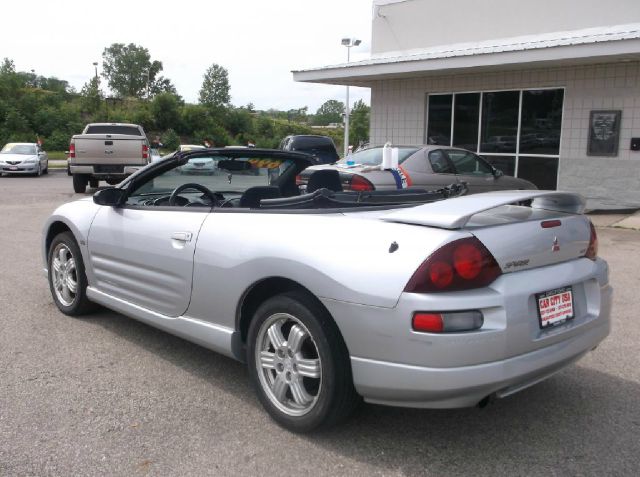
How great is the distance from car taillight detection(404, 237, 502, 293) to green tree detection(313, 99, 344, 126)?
5156 inches

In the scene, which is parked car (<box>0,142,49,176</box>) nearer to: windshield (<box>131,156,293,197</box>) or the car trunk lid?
windshield (<box>131,156,293,197</box>)

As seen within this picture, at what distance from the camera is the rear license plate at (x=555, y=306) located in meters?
3.01

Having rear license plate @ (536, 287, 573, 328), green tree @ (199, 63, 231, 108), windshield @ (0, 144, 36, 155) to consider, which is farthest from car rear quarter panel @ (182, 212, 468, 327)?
green tree @ (199, 63, 231, 108)

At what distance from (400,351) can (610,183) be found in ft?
38.0

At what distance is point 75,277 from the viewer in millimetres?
5254

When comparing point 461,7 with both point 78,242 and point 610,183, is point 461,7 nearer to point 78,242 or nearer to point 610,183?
point 610,183

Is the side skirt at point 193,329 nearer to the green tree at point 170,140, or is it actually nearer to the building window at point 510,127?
the building window at point 510,127

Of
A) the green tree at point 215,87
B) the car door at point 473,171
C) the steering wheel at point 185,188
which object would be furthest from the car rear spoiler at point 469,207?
the green tree at point 215,87

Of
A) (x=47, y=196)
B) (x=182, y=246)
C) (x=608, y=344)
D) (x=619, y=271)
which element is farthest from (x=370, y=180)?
(x=47, y=196)

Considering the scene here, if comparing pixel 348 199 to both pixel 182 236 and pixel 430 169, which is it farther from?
pixel 430 169

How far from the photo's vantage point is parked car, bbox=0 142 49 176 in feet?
78.4

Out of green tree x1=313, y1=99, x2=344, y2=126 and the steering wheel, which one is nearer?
the steering wheel

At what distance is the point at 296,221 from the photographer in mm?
3352

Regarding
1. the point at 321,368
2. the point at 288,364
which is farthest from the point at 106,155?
the point at 321,368
